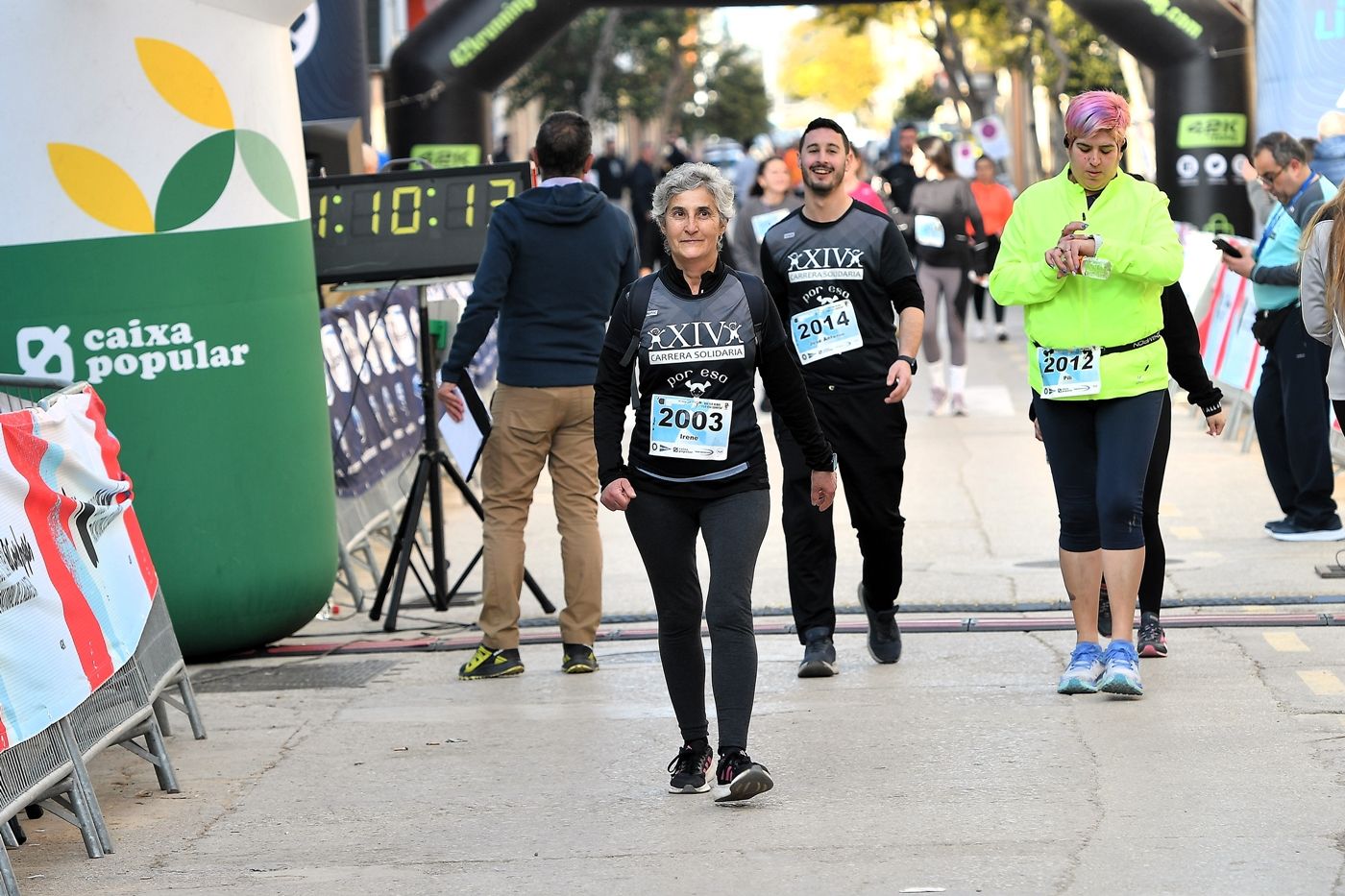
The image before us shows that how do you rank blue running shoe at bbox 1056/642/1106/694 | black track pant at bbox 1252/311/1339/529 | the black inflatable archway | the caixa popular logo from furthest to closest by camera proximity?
the black inflatable archway → black track pant at bbox 1252/311/1339/529 → the caixa popular logo → blue running shoe at bbox 1056/642/1106/694

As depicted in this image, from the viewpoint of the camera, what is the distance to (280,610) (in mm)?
8273

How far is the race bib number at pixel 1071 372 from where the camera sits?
6.80 meters

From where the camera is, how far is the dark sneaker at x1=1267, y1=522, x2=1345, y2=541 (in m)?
9.85

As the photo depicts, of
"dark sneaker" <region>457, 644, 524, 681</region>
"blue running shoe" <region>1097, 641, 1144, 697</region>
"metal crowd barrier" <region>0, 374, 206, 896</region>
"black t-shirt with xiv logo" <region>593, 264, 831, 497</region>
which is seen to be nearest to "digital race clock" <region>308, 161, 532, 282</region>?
"dark sneaker" <region>457, 644, 524, 681</region>

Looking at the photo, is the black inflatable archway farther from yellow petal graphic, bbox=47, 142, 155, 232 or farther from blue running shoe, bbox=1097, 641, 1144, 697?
blue running shoe, bbox=1097, 641, 1144, 697

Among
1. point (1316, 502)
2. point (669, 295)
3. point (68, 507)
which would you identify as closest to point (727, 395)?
point (669, 295)

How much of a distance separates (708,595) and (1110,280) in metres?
1.86

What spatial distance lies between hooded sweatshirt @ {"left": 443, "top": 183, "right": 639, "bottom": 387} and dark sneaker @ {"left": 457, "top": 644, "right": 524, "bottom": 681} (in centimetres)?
101

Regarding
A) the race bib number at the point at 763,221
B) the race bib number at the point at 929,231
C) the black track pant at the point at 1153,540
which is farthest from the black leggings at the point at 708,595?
the race bib number at the point at 929,231

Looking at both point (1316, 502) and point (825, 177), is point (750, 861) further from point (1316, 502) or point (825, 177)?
point (1316, 502)

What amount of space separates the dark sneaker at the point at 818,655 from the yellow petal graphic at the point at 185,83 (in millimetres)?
2873

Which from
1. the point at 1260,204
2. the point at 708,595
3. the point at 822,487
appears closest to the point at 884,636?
the point at 822,487

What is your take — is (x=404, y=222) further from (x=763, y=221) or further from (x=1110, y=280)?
(x=763, y=221)

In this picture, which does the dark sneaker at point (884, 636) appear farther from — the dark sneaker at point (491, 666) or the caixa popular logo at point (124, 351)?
the caixa popular logo at point (124, 351)
